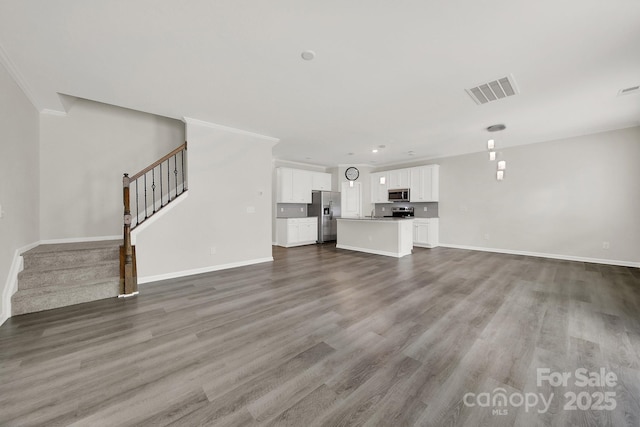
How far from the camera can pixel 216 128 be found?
4.39 metres

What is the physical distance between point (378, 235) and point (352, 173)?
3114mm

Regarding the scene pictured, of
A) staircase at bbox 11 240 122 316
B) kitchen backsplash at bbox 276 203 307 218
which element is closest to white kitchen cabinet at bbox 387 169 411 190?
kitchen backsplash at bbox 276 203 307 218

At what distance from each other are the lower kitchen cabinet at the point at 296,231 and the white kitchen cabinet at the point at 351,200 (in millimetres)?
1304

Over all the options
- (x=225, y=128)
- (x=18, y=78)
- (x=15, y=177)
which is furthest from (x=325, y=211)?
(x=18, y=78)

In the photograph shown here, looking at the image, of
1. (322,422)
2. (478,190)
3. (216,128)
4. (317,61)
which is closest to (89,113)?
(216,128)

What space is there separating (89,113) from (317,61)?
165 inches

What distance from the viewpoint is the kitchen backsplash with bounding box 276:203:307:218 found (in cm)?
769

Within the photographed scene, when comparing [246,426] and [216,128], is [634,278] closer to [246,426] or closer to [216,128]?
[246,426]

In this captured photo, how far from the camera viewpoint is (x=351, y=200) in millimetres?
8617

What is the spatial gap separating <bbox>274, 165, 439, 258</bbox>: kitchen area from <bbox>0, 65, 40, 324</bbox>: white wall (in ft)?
16.1

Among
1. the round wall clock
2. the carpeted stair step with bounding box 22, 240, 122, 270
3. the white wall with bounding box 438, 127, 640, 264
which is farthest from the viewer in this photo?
the round wall clock

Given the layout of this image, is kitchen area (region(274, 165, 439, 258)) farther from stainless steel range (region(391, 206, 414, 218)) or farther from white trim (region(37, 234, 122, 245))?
white trim (region(37, 234, 122, 245))

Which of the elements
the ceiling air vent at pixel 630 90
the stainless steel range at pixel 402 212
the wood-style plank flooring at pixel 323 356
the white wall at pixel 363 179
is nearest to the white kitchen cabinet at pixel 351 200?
the white wall at pixel 363 179

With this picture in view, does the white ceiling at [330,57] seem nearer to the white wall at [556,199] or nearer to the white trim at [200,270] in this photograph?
the white wall at [556,199]
